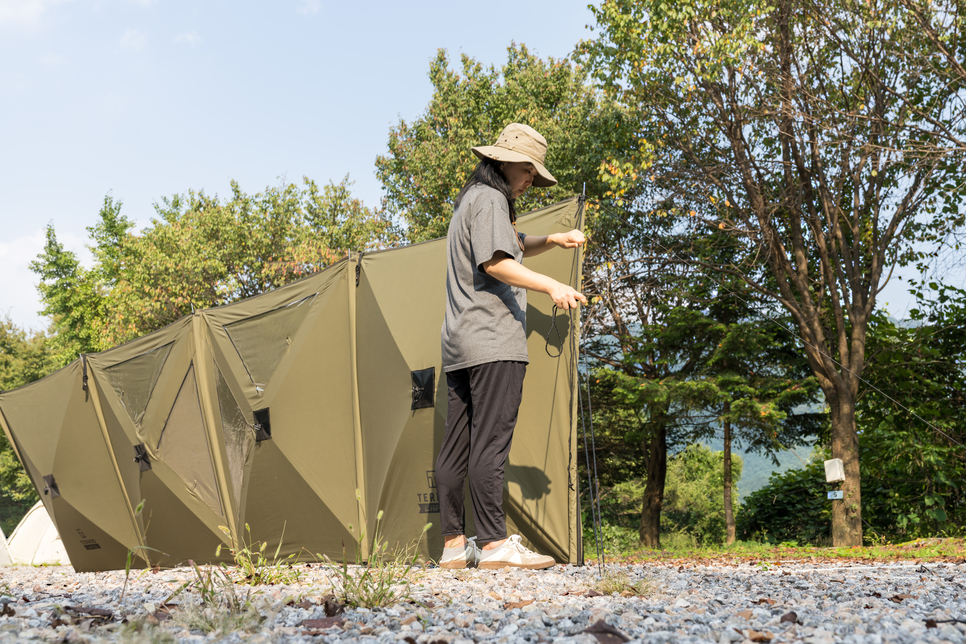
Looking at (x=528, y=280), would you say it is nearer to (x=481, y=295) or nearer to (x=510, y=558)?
(x=481, y=295)

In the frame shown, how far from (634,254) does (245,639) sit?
13.3 m

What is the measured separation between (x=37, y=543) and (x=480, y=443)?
13.2m

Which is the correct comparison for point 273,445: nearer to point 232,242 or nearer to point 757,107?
point 757,107

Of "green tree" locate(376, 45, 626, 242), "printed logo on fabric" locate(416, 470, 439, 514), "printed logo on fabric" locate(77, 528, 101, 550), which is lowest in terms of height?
"printed logo on fabric" locate(77, 528, 101, 550)

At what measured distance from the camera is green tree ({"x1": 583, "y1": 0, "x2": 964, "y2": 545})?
8844 mm

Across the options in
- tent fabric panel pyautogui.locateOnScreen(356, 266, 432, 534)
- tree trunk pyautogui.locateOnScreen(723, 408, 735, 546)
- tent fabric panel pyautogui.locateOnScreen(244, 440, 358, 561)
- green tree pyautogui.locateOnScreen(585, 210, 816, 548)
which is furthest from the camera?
tree trunk pyautogui.locateOnScreen(723, 408, 735, 546)

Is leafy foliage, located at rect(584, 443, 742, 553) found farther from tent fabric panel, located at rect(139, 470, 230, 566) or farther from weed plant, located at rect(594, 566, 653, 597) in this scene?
weed plant, located at rect(594, 566, 653, 597)

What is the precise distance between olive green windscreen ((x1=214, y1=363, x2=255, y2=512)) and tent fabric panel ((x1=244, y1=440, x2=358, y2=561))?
0.16 meters

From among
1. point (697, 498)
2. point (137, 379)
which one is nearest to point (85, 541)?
point (137, 379)

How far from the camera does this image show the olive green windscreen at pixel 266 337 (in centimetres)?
457

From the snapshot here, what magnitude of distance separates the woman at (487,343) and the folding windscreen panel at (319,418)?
473mm

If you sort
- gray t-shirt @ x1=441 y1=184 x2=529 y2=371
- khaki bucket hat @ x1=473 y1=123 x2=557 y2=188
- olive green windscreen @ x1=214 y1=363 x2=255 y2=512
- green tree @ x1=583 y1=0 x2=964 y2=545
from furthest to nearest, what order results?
green tree @ x1=583 y1=0 x2=964 y2=545 → olive green windscreen @ x1=214 y1=363 x2=255 y2=512 → khaki bucket hat @ x1=473 y1=123 x2=557 y2=188 → gray t-shirt @ x1=441 y1=184 x2=529 y2=371

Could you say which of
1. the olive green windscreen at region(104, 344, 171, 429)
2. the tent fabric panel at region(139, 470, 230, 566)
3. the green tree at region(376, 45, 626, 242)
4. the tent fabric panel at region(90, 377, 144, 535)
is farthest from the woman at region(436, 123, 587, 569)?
the green tree at region(376, 45, 626, 242)

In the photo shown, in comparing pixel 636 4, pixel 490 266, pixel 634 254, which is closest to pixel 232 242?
pixel 634 254
